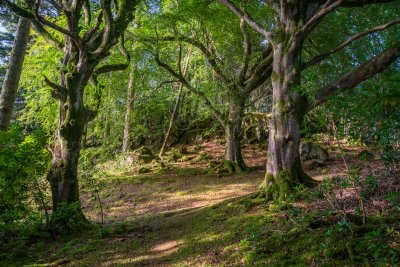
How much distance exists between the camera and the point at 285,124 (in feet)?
22.7

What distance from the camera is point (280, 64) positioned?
709cm

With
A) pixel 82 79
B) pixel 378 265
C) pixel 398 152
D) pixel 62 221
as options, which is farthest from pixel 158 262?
pixel 82 79

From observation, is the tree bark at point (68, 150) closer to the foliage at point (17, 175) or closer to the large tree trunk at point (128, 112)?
the foliage at point (17, 175)

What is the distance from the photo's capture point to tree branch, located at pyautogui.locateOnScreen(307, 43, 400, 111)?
6504 mm

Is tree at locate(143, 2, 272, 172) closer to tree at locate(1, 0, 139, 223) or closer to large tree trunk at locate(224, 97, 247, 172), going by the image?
large tree trunk at locate(224, 97, 247, 172)

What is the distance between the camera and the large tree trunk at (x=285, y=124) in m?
6.86

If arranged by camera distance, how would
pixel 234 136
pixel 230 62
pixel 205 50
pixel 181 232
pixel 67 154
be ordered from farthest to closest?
pixel 230 62 < pixel 234 136 < pixel 205 50 < pixel 67 154 < pixel 181 232

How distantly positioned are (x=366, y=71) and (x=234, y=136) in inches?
305

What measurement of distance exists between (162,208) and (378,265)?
8.00 metres

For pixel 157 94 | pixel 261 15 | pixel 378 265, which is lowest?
pixel 378 265

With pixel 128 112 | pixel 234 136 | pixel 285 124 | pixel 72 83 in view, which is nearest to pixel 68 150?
pixel 72 83

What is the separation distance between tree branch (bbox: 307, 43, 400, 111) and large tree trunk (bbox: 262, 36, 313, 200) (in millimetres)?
526

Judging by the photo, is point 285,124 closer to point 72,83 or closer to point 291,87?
point 291,87

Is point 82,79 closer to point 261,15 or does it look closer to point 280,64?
point 280,64
